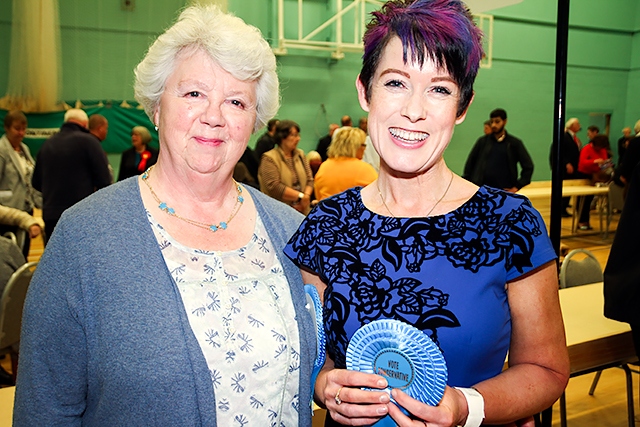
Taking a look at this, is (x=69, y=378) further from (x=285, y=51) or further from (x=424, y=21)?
(x=285, y=51)

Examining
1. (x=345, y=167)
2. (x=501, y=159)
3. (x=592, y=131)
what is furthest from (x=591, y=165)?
(x=345, y=167)

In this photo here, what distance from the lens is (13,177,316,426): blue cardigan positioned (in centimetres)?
128

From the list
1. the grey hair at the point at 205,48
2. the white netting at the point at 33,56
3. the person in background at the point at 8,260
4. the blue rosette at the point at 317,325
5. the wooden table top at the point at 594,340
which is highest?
the white netting at the point at 33,56

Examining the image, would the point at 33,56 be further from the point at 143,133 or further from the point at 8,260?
the point at 8,260

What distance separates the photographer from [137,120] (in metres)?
9.35

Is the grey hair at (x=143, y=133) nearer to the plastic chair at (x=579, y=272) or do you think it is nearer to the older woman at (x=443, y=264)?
the plastic chair at (x=579, y=272)

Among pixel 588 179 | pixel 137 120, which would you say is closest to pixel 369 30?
pixel 137 120

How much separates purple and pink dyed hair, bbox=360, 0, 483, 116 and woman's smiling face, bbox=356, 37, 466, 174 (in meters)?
0.02

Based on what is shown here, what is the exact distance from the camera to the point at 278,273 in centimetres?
153

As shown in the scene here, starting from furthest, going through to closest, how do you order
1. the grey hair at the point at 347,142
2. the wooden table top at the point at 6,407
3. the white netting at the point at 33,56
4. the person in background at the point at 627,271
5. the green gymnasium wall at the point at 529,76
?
the green gymnasium wall at the point at 529,76, the white netting at the point at 33,56, the grey hair at the point at 347,142, the person in background at the point at 627,271, the wooden table top at the point at 6,407

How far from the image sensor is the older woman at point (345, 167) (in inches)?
198

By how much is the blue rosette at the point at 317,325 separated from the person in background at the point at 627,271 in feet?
5.12

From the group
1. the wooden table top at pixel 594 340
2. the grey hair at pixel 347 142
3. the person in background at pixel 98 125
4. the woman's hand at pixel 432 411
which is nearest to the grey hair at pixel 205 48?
the woman's hand at pixel 432 411

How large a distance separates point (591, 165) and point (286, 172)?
6.11m
